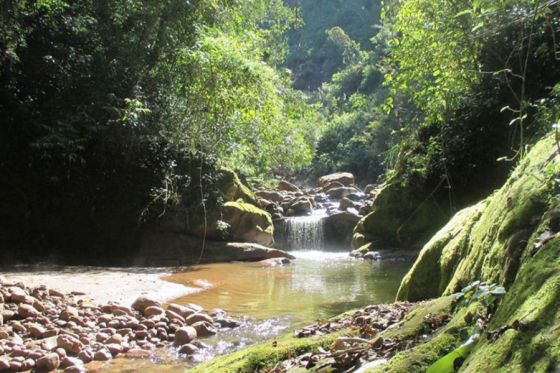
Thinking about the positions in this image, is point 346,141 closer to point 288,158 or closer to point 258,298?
point 288,158

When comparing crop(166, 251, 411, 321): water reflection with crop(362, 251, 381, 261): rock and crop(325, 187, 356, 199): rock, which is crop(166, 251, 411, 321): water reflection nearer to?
crop(362, 251, 381, 261): rock

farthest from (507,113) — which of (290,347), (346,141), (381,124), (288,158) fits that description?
(346,141)

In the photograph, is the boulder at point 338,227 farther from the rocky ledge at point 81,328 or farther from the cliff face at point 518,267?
the cliff face at point 518,267

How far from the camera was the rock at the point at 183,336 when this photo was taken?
7102mm

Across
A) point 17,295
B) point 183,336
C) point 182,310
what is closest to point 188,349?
point 183,336

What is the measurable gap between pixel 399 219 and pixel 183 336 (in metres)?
10.2

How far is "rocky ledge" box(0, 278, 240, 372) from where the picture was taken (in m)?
6.15

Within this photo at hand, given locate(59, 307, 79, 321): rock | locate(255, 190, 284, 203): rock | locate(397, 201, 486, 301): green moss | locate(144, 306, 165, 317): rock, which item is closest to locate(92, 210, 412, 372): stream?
locate(144, 306, 165, 317): rock

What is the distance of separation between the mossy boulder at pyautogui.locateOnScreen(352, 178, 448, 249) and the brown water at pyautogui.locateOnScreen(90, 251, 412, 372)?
1.11 meters

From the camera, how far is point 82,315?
26.2ft

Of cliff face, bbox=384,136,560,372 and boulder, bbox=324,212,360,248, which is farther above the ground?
boulder, bbox=324,212,360,248

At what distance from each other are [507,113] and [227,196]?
8.53m

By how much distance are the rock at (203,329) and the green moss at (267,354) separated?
404 cm

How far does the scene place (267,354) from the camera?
3.40 meters
